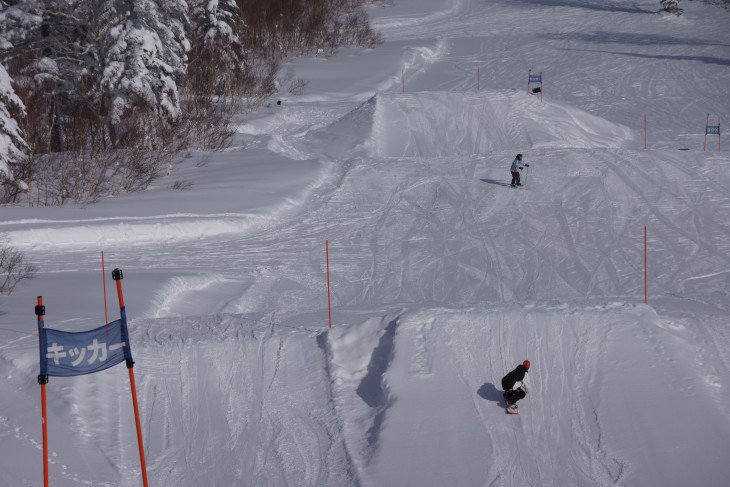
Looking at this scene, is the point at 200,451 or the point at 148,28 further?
the point at 148,28

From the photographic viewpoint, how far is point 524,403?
10234 millimetres

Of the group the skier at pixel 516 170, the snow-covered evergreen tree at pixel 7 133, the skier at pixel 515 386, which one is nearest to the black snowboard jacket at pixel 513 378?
the skier at pixel 515 386

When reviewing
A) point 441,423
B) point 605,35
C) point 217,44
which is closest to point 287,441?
point 441,423

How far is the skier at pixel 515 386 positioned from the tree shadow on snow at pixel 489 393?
0.31 m

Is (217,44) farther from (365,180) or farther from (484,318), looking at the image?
(484,318)

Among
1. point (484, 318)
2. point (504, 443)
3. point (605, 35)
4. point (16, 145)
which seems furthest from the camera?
point (605, 35)

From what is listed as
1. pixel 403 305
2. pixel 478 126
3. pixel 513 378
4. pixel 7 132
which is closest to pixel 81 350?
pixel 513 378

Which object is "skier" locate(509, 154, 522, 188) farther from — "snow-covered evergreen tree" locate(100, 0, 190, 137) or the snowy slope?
"snow-covered evergreen tree" locate(100, 0, 190, 137)

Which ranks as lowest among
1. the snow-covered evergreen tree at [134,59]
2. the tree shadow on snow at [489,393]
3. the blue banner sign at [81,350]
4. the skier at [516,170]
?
the tree shadow on snow at [489,393]

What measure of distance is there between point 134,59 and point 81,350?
705 inches

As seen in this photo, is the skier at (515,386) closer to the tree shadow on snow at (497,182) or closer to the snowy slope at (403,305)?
the snowy slope at (403,305)

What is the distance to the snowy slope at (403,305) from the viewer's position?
9344 mm

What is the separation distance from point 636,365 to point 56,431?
23.9 ft

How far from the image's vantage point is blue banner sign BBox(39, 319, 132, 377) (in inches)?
292
